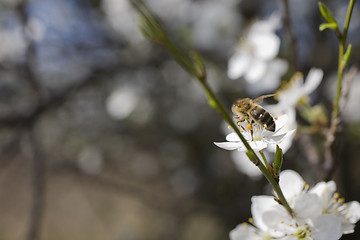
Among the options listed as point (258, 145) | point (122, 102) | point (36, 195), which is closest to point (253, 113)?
point (258, 145)

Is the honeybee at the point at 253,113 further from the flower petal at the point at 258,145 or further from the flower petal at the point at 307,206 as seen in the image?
the flower petal at the point at 307,206

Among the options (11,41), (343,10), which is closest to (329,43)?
(343,10)

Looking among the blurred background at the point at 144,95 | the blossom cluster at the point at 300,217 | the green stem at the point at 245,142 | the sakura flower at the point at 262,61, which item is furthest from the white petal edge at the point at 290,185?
the blurred background at the point at 144,95

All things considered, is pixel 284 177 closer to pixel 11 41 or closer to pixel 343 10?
pixel 343 10

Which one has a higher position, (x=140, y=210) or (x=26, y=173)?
(x=26, y=173)

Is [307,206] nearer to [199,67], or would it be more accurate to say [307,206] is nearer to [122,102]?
[199,67]
